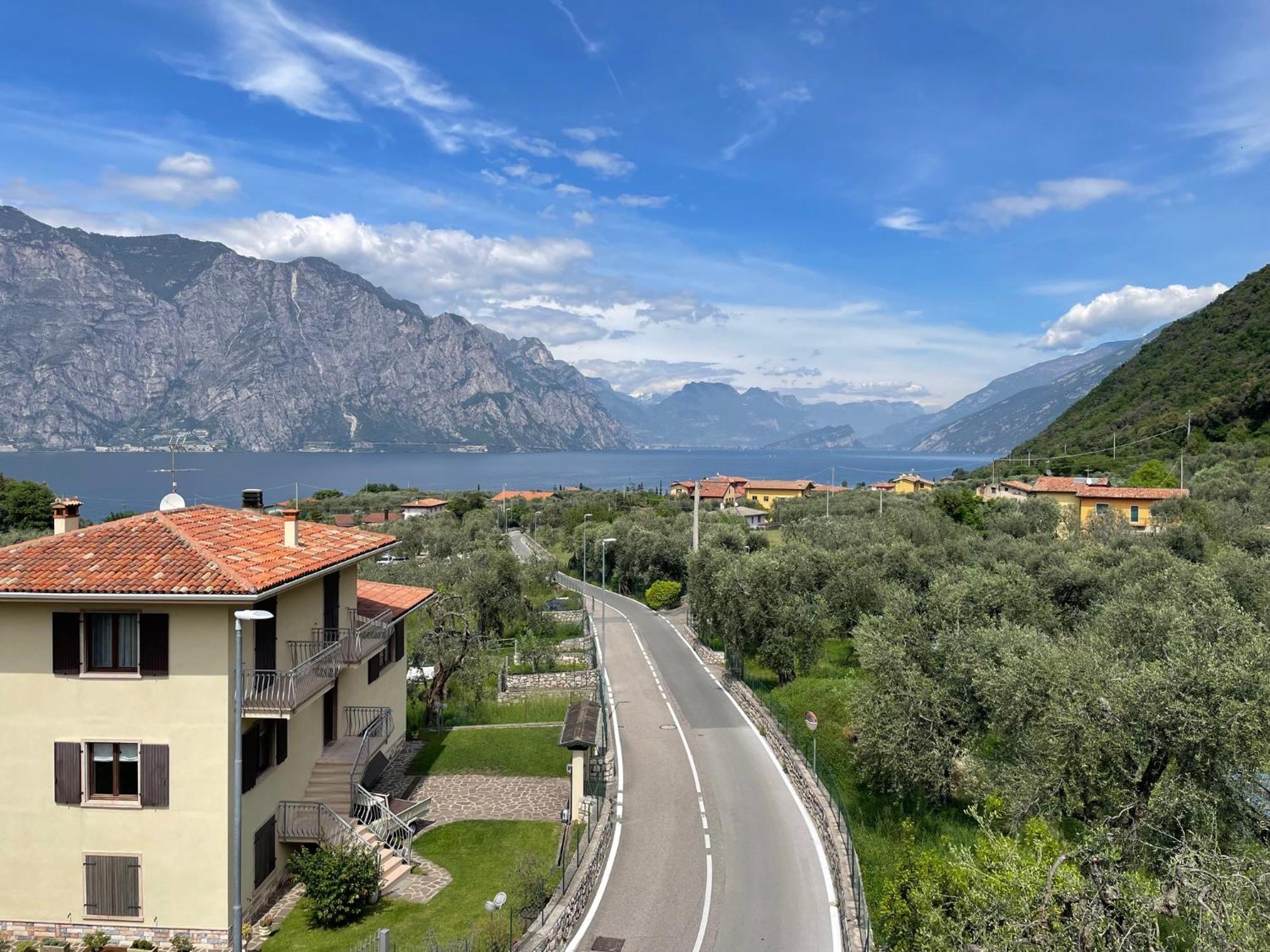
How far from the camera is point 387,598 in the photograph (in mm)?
25734

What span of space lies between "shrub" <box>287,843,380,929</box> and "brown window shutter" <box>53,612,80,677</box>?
6.00m

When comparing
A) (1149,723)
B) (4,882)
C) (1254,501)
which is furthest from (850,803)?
(1254,501)

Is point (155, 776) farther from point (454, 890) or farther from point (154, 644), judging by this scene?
point (454, 890)

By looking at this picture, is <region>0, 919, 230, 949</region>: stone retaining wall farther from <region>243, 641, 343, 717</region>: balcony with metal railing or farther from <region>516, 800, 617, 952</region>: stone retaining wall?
<region>516, 800, 617, 952</region>: stone retaining wall

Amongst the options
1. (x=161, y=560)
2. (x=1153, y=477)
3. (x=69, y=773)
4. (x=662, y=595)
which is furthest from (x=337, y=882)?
(x=1153, y=477)

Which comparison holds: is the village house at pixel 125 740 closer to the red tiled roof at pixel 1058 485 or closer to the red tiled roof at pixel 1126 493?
the red tiled roof at pixel 1126 493

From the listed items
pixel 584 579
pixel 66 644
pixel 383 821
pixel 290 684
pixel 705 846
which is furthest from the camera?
pixel 584 579

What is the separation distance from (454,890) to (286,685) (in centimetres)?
593

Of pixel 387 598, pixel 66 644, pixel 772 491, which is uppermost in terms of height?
pixel 66 644

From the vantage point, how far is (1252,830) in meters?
17.3

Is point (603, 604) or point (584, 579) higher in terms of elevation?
point (603, 604)

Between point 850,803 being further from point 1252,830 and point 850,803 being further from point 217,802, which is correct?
point 217,802

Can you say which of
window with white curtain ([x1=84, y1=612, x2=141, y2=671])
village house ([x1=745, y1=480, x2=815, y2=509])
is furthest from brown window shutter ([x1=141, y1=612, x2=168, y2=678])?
village house ([x1=745, y1=480, x2=815, y2=509])

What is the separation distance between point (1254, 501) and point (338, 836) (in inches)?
2593
